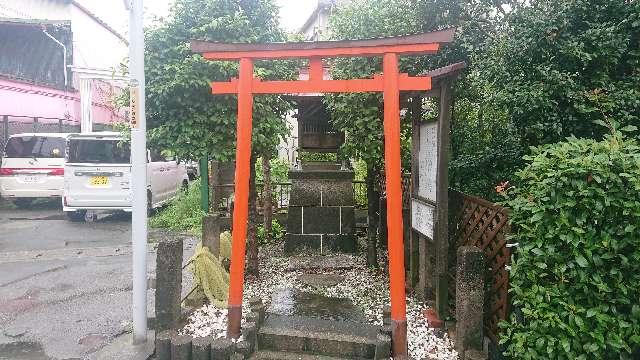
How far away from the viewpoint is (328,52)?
5.11 metres

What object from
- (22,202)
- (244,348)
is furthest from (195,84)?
(22,202)

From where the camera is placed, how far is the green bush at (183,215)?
12.7 metres

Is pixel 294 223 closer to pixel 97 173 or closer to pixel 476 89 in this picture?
pixel 476 89

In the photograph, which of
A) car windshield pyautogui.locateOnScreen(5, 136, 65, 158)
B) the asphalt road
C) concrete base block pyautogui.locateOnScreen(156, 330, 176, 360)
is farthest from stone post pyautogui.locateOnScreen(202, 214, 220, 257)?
car windshield pyautogui.locateOnScreen(5, 136, 65, 158)

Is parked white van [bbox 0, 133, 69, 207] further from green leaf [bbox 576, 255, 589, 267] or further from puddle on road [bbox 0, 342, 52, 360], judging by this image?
green leaf [bbox 576, 255, 589, 267]

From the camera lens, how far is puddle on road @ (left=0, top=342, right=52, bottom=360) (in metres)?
5.26

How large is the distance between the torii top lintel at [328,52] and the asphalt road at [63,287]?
3.63m

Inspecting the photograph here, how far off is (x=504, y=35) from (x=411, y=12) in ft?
6.26

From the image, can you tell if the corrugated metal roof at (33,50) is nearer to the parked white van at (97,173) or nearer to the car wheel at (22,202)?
the car wheel at (22,202)

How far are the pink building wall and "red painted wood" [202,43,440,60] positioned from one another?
32.1 feet

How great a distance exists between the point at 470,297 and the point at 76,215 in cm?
1293

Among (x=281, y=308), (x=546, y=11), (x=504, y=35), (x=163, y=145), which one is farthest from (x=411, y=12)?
(x=281, y=308)

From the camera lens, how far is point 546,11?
19.9 ft

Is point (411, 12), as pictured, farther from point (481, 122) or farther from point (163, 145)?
point (163, 145)
